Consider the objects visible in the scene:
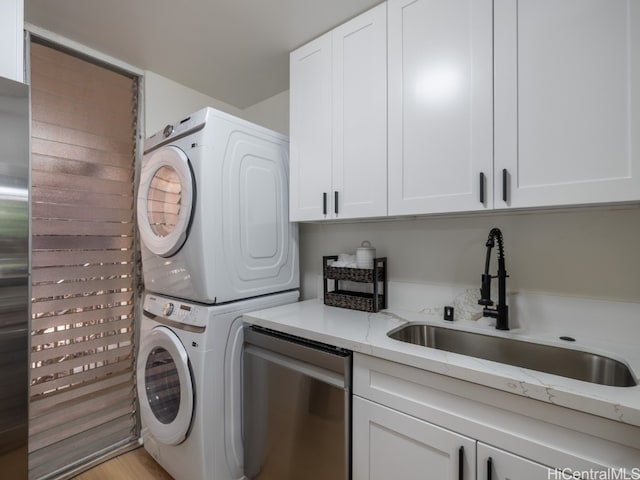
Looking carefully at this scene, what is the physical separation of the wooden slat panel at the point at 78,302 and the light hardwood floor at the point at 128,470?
0.98m

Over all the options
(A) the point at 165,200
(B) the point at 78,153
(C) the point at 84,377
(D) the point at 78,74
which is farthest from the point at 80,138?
(C) the point at 84,377

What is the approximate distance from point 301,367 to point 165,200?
48.7 inches

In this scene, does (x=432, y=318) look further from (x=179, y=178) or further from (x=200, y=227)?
(x=179, y=178)

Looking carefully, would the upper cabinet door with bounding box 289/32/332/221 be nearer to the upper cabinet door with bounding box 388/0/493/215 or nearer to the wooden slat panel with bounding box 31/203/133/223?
the upper cabinet door with bounding box 388/0/493/215

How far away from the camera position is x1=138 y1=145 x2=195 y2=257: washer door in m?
1.55

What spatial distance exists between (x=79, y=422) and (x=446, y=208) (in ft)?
8.09

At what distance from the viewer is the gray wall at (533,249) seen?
119cm

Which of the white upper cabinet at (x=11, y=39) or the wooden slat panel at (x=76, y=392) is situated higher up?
the white upper cabinet at (x=11, y=39)

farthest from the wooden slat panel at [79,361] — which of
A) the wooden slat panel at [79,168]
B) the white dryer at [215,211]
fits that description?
the wooden slat panel at [79,168]

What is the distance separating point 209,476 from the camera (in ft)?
4.87

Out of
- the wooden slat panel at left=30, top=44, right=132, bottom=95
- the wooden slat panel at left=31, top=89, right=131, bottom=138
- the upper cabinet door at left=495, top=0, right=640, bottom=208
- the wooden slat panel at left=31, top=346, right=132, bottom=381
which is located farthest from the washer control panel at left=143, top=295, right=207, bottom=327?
the upper cabinet door at left=495, top=0, right=640, bottom=208

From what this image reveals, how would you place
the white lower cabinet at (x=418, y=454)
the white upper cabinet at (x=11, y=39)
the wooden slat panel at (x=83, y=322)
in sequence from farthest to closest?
the wooden slat panel at (x=83, y=322) → the white upper cabinet at (x=11, y=39) → the white lower cabinet at (x=418, y=454)

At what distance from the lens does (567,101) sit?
1.05 m

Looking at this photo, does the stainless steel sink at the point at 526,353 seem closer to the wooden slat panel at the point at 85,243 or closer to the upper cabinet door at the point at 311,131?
the upper cabinet door at the point at 311,131
